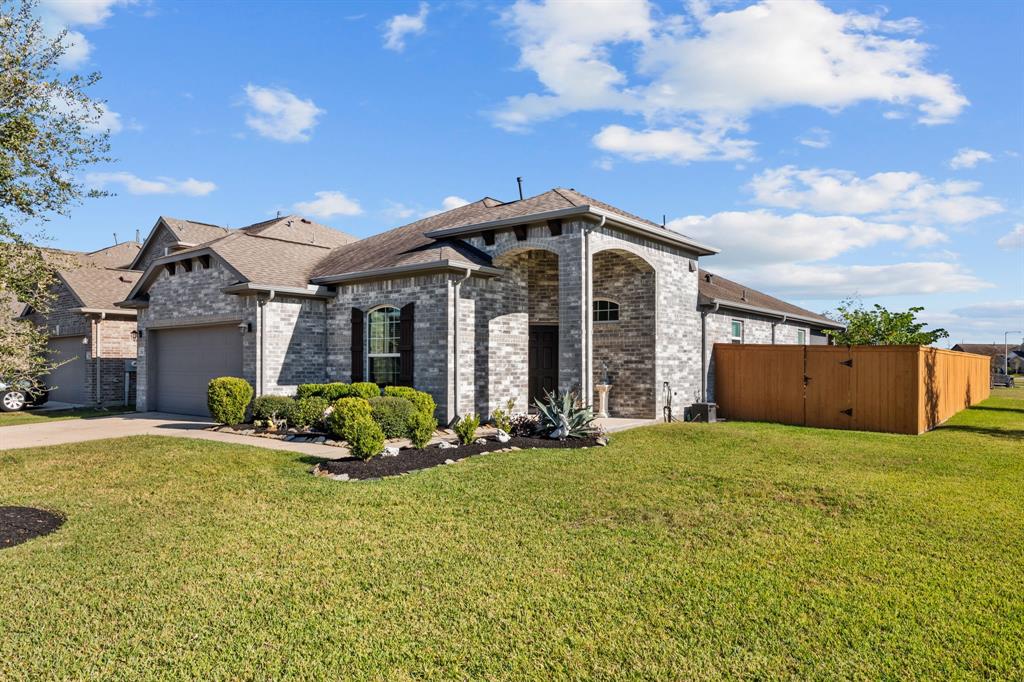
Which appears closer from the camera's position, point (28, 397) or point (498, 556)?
point (498, 556)

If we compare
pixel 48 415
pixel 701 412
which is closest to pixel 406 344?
pixel 701 412

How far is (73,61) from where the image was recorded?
764cm

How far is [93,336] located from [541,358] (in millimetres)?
14976

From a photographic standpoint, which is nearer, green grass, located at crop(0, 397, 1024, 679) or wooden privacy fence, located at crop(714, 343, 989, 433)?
green grass, located at crop(0, 397, 1024, 679)

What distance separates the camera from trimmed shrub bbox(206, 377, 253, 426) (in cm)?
1323

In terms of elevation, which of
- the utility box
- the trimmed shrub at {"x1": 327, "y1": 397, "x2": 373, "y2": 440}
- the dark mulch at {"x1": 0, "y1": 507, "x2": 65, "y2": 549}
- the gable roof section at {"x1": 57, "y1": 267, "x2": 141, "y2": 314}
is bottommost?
the dark mulch at {"x1": 0, "y1": 507, "x2": 65, "y2": 549}

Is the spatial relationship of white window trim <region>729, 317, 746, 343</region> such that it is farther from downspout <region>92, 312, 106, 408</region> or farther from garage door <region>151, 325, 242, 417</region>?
downspout <region>92, 312, 106, 408</region>

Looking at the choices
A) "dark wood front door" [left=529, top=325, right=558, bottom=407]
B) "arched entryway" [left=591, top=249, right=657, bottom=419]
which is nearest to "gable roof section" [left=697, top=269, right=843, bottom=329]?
"arched entryway" [left=591, top=249, right=657, bottom=419]

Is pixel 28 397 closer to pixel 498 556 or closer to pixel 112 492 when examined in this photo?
pixel 112 492

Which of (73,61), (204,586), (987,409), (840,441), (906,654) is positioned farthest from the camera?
(987,409)

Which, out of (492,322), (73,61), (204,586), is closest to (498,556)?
(204,586)

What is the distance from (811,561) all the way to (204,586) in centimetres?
481

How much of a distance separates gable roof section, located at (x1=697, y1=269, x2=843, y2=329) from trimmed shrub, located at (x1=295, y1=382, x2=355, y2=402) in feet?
29.8

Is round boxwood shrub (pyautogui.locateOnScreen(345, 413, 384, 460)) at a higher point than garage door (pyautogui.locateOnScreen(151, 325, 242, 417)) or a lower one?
lower
